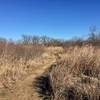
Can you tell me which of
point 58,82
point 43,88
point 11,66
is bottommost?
point 43,88

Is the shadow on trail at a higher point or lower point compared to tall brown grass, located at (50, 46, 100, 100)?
lower

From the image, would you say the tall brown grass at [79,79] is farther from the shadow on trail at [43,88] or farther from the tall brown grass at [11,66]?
the tall brown grass at [11,66]

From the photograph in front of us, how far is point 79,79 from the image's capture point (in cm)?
748

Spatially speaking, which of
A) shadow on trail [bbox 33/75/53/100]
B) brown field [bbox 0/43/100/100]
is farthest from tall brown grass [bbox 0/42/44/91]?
shadow on trail [bbox 33/75/53/100]

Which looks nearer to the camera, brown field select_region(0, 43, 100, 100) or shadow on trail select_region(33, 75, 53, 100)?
brown field select_region(0, 43, 100, 100)

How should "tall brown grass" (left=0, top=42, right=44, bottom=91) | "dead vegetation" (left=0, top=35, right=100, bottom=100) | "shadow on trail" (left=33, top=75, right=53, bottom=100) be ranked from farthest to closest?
"tall brown grass" (left=0, top=42, right=44, bottom=91) → "shadow on trail" (left=33, top=75, right=53, bottom=100) → "dead vegetation" (left=0, top=35, right=100, bottom=100)

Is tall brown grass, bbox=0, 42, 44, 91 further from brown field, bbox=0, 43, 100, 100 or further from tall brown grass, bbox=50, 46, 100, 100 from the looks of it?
tall brown grass, bbox=50, 46, 100, 100

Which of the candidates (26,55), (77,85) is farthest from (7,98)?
(26,55)

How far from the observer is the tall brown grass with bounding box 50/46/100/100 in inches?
241

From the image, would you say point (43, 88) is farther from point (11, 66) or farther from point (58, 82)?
point (11, 66)

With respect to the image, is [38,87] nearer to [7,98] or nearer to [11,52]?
[7,98]

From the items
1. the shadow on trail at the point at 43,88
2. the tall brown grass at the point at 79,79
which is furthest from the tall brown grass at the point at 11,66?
the tall brown grass at the point at 79,79

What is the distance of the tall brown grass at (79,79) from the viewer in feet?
20.1

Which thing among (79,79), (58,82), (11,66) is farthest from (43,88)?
(11,66)
